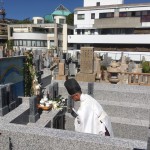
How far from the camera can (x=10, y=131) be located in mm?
3715

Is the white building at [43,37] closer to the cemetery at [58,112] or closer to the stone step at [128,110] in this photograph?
the cemetery at [58,112]

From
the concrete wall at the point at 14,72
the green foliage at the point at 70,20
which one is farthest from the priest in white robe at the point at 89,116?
the green foliage at the point at 70,20

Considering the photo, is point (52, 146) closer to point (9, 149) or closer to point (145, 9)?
point (9, 149)

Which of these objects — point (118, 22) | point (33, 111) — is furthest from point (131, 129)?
point (118, 22)

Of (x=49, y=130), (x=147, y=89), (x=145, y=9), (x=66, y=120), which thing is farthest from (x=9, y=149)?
(x=145, y=9)

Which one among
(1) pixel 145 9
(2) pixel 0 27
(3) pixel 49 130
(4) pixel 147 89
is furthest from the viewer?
(2) pixel 0 27

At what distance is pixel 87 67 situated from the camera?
1256 cm

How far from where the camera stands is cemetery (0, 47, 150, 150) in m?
3.48

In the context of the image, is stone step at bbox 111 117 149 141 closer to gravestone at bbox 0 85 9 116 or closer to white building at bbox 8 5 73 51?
gravestone at bbox 0 85 9 116

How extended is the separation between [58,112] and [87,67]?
5653 mm

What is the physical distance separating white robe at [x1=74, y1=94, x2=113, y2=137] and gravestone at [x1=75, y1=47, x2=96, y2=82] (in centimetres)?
879

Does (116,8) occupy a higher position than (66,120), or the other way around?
(116,8)

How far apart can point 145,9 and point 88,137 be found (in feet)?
99.3

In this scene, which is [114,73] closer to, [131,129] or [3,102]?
[131,129]
